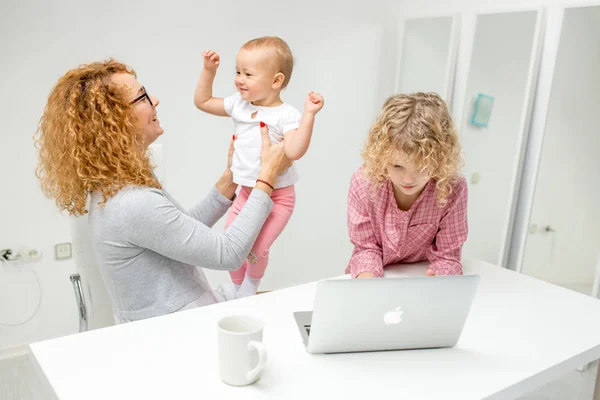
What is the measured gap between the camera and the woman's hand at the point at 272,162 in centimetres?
158

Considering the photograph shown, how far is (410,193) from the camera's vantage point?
60.7 inches

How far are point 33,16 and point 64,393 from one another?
1.84m

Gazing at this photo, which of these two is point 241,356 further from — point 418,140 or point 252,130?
point 252,130

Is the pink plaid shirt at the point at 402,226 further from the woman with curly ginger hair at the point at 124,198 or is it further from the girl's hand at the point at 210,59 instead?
the girl's hand at the point at 210,59

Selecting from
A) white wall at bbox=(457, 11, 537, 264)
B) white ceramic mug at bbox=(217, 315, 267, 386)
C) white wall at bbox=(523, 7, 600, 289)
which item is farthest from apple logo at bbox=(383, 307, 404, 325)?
white wall at bbox=(457, 11, 537, 264)

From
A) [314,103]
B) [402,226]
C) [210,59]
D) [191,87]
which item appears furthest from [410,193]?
[191,87]

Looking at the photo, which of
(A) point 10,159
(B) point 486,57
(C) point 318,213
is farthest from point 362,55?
(A) point 10,159

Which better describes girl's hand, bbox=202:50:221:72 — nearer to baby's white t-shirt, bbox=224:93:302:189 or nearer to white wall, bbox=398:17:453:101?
baby's white t-shirt, bbox=224:93:302:189

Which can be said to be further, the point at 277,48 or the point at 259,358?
the point at 277,48

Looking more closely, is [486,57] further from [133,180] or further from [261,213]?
[133,180]

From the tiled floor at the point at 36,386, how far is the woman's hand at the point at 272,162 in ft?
4.52

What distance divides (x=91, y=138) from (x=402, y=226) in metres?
0.86

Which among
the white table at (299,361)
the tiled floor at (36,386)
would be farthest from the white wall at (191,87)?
the white table at (299,361)

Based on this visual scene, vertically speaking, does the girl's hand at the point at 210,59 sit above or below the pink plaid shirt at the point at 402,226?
above
